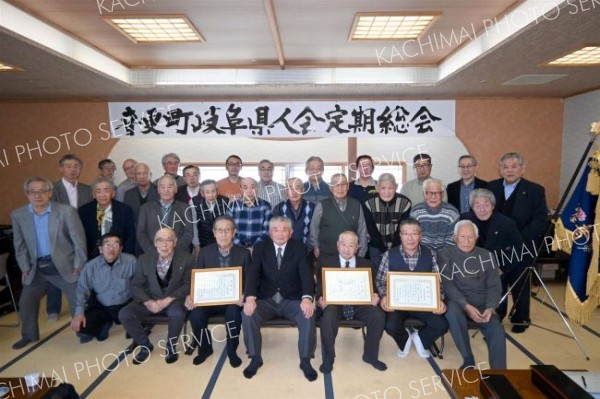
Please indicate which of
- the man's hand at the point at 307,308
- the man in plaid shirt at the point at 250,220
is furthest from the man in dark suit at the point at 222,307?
the man's hand at the point at 307,308

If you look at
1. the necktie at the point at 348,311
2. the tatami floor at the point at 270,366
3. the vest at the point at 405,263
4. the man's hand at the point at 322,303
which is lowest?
the tatami floor at the point at 270,366

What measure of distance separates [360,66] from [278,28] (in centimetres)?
188

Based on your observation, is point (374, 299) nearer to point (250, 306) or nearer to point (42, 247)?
point (250, 306)

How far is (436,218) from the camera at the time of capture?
3.92 m

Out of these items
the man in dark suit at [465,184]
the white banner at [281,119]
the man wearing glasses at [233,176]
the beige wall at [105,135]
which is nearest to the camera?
→ the man in dark suit at [465,184]

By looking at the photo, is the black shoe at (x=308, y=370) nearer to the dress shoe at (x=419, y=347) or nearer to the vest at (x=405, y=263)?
the dress shoe at (x=419, y=347)

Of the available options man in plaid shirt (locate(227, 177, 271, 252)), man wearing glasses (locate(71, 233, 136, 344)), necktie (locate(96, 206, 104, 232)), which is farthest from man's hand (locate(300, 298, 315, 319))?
necktie (locate(96, 206, 104, 232))

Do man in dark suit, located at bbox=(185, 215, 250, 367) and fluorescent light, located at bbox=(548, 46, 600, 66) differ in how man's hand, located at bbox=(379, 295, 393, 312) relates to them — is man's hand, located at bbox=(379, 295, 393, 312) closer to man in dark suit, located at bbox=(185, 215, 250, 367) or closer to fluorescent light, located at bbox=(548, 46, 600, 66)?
man in dark suit, located at bbox=(185, 215, 250, 367)

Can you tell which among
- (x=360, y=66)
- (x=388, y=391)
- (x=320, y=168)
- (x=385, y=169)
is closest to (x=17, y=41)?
(x=320, y=168)

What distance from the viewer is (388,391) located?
10.1ft

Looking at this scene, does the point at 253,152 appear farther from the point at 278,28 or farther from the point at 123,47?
the point at 278,28

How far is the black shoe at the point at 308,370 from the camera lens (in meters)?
3.25

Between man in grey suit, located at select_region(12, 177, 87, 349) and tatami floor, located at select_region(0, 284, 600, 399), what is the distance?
38cm

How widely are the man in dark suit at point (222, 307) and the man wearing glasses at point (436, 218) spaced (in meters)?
1.89
